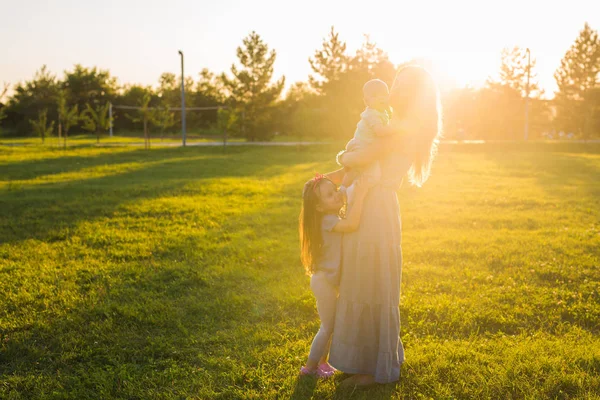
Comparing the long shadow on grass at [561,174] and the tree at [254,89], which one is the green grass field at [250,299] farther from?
the tree at [254,89]

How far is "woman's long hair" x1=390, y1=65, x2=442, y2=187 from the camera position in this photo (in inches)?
130

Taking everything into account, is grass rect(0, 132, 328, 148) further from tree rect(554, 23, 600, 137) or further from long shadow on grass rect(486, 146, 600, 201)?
tree rect(554, 23, 600, 137)

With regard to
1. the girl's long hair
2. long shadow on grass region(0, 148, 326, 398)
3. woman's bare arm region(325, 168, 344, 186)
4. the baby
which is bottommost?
long shadow on grass region(0, 148, 326, 398)

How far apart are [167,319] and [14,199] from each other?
8274 millimetres

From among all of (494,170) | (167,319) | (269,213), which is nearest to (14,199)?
(269,213)

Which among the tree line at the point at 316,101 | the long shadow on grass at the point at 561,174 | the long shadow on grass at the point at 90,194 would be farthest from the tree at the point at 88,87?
the long shadow on grass at the point at 561,174

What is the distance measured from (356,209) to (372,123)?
1.92 feet

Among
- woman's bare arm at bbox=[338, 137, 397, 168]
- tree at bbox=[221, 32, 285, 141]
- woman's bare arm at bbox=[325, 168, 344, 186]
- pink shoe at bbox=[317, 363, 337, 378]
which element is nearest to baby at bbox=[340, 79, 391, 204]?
woman's bare arm at bbox=[338, 137, 397, 168]

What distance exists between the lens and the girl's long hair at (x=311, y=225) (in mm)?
3459

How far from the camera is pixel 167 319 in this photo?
16.4 feet

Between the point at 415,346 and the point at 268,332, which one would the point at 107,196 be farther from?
the point at 415,346

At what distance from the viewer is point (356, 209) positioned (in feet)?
10.9

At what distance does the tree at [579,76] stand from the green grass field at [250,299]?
38329mm

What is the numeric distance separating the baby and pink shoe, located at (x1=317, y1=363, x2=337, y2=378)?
53.9 inches
